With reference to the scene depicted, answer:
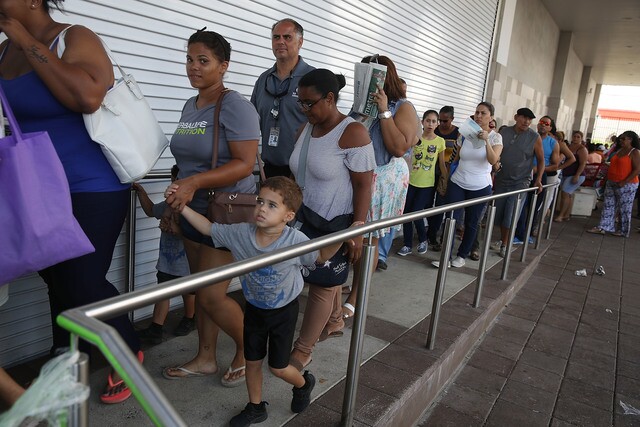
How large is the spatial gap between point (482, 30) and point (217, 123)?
309 inches

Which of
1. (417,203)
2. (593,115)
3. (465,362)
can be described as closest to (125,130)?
(465,362)

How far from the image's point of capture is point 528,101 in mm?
12703

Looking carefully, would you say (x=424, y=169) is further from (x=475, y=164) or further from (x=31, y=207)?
(x=31, y=207)

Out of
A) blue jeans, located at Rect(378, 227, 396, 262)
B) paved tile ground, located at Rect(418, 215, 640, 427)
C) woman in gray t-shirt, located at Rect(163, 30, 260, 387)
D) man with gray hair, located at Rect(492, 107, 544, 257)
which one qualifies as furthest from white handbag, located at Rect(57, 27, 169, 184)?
man with gray hair, located at Rect(492, 107, 544, 257)

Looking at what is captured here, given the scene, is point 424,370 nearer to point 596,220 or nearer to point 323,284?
point 323,284

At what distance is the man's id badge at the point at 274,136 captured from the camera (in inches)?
125

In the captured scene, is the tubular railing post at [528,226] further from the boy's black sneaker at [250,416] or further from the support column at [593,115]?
the support column at [593,115]

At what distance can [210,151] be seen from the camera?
2148 mm

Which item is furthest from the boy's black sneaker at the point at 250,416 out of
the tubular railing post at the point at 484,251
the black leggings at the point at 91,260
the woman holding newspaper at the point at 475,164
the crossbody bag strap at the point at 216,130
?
the woman holding newspaper at the point at 475,164

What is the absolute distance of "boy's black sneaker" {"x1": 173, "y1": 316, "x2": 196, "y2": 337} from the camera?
2840 mm

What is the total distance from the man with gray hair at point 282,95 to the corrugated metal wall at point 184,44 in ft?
1.70

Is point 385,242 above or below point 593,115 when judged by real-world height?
below

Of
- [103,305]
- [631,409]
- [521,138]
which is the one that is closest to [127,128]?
[103,305]

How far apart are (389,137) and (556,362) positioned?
2.13 m
